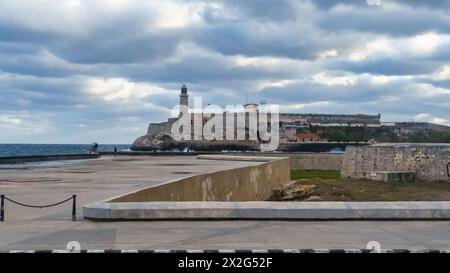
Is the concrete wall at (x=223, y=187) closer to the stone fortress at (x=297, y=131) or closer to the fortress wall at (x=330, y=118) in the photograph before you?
the stone fortress at (x=297, y=131)

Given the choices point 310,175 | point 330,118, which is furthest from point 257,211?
point 330,118

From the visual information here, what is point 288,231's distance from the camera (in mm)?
9266

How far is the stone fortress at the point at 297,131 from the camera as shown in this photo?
116888 mm

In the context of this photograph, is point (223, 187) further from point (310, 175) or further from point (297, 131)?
point (297, 131)

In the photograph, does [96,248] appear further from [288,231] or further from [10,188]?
[10,188]

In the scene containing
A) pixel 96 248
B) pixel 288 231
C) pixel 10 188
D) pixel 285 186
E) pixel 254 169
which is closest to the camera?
pixel 96 248

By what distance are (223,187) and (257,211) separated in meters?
10.8

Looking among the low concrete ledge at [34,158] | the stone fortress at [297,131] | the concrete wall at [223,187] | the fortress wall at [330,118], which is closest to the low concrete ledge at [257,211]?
the concrete wall at [223,187]

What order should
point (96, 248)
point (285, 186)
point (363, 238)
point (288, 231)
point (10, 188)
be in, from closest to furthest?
point (96, 248), point (363, 238), point (288, 231), point (10, 188), point (285, 186)

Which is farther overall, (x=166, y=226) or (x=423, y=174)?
(x=423, y=174)

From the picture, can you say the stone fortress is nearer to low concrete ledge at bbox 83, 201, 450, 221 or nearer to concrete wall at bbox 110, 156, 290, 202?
concrete wall at bbox 110, 156, 290, 202

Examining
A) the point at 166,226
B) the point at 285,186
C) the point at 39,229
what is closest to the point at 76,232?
the point at 39,229
